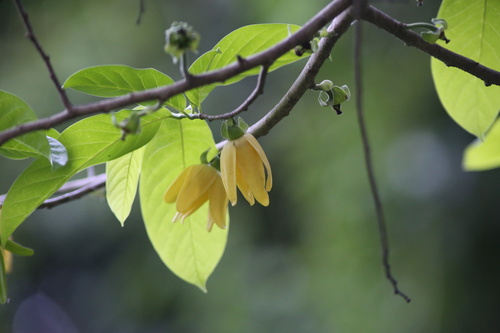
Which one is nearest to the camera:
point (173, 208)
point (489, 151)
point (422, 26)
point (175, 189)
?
point (422, 26)

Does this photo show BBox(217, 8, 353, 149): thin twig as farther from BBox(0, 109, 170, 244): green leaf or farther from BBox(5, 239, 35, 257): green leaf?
BBox(5, 239, 35, 257): green leaf

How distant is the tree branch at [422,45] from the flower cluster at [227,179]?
0.64 feet

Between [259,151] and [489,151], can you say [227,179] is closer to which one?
[259,151]

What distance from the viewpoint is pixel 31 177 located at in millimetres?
615

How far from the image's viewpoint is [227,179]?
2.06 ft

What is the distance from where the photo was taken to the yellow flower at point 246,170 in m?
0.63

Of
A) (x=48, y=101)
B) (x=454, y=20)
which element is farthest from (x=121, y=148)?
(x=48, y=101)

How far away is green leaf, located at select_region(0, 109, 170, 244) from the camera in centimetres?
62

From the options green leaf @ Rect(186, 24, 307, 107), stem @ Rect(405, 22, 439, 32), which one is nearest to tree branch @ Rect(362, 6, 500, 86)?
stem @ Rect(405, 22, 439, 32)

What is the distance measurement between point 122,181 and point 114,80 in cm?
20

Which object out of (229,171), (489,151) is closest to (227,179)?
(229,171)

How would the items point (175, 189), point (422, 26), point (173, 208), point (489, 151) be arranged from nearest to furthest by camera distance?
point (422, 26)
point (175, 189)
point (173, 208)
point (489, 151)

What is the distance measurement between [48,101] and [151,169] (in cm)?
306

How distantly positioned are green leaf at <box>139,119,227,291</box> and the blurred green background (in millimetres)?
2108
